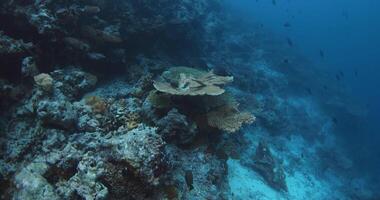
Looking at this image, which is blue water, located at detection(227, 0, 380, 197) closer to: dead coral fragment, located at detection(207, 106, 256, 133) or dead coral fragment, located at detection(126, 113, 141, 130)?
dead coral fragment, located at detection(207, 106, 256, 133)

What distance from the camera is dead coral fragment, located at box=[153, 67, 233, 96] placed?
22.1 ft

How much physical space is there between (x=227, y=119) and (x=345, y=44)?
7520 centimetres

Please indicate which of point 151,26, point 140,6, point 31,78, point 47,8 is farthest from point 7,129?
point 140,6

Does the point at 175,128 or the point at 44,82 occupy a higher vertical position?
the point at 44,82

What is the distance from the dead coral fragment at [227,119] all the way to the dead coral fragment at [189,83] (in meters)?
0.53

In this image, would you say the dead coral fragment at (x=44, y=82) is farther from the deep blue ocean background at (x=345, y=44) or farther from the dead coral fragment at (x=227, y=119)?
the deep blue ocean background at (x=345, y=44)

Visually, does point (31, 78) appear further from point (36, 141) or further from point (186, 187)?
point (186, 187)

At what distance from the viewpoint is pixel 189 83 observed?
7.25 m

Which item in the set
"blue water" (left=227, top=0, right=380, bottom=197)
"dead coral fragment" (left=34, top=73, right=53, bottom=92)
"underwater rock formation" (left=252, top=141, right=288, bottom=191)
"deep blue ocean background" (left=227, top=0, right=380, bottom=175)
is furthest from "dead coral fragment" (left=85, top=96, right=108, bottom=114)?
"deep blue ocean background" (left=227, top=0, right=380, bottom=175)

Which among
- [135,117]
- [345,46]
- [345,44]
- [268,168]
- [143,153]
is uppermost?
[143,153]

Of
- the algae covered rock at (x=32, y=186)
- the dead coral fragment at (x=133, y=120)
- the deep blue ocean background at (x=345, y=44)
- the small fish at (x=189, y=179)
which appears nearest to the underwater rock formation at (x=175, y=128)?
the dead coral fragment at (x=133, y=120)

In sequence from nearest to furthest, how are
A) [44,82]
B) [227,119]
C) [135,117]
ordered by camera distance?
[44,82], [135,117], [227,119]

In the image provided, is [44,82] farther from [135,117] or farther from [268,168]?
[268,168]

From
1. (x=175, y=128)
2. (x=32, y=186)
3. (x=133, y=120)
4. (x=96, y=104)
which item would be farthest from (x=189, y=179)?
(x=32, y=186)
